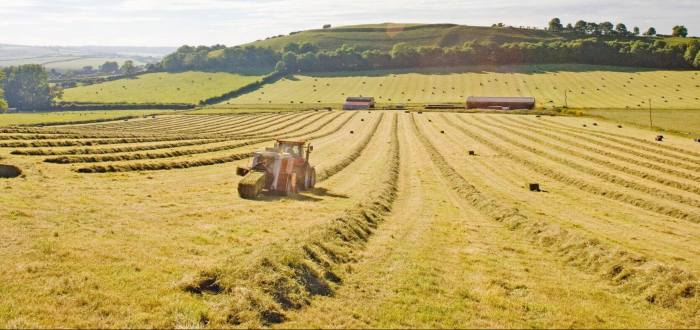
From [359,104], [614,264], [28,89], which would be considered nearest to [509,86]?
[359,104]

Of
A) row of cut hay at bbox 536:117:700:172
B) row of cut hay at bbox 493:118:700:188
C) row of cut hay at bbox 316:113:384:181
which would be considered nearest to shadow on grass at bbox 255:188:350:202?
row of cut hay at bbox 316:113:384:181

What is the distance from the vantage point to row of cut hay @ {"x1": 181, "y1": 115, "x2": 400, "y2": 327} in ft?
34.5

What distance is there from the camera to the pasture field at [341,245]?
11.0 metres

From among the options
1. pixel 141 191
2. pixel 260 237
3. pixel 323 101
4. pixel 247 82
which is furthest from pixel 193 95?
pixel 260 237

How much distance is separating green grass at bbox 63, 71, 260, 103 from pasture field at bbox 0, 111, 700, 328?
98862mm

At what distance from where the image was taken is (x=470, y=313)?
1164 centimetres

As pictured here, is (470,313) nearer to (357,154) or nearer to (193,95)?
(357,154)

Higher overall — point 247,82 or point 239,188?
point 247,82

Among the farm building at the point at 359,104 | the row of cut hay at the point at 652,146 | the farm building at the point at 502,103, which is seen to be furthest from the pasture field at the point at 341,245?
the farm building at the point at 359,104

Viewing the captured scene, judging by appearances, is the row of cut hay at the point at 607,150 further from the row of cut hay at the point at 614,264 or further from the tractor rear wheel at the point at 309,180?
the tractor rear wheel at the point at 309,180

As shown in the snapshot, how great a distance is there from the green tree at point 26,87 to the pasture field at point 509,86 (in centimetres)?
5165

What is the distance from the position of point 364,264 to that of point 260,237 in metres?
3.58

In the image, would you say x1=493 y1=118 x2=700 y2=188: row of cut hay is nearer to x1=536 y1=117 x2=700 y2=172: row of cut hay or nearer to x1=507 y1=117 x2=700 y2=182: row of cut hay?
x1=507 y1=117 x2=700 y2=182: row of cut hay

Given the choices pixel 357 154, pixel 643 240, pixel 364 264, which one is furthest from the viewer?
pixel 357 154
